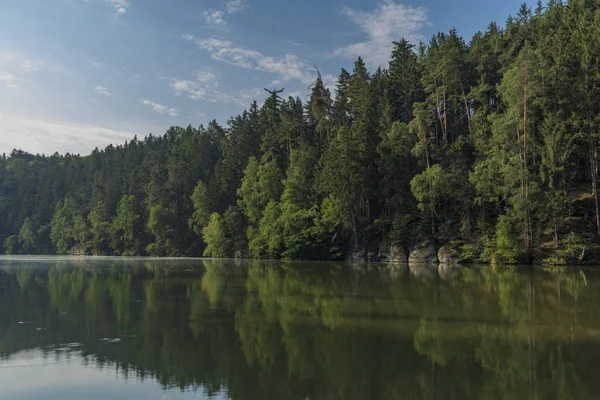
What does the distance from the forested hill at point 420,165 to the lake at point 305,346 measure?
2471 centimetres

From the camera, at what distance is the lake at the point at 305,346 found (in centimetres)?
793

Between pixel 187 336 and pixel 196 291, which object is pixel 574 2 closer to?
pixel 196 291

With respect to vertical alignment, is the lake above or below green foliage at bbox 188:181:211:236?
below

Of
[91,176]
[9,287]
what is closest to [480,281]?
[9,287]

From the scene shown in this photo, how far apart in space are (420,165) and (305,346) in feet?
158

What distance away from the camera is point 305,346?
35.7 ft

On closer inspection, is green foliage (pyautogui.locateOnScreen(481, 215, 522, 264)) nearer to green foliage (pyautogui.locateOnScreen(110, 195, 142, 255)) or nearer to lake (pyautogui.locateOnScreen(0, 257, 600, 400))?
lake (pyautogui.locateOnScreen(0, 257, 600, 400))

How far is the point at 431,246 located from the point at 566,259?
1407cm

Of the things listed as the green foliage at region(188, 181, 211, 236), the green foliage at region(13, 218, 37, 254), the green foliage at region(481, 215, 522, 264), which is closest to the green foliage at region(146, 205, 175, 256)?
the green foliage at region(188, 181, 211, 236)

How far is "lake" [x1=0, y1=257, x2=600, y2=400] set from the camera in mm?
7934

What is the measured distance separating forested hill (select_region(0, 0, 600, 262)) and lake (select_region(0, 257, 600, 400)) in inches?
973

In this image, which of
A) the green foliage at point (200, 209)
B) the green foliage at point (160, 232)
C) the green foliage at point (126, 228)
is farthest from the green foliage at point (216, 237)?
the green foliage at point (126, 228)

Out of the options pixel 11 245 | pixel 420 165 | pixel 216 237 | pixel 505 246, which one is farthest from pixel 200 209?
pixel 11 245

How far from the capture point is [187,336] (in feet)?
39.5
